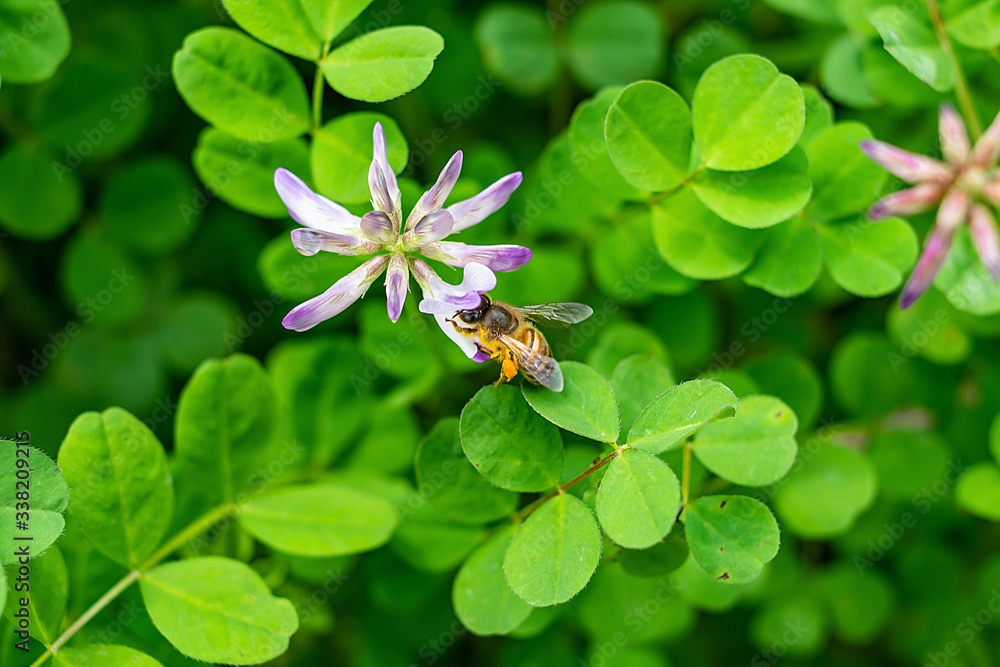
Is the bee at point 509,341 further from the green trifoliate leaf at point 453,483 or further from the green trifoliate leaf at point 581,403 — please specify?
the green trifoliate leaf at point 453,483

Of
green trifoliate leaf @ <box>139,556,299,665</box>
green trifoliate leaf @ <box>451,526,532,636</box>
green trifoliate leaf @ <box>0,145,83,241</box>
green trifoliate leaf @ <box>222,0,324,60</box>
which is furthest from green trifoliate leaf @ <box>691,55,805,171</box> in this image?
green trifoliate leaf @ <box>0,145,83,241</box>

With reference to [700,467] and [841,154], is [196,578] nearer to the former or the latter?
[700,467]

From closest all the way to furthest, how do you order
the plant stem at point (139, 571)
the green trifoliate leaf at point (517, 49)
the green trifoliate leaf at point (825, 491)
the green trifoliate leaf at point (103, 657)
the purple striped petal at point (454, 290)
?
the purple striped petal at point (454, 290) → the green trifoliate leaf at point (103, 657) → the plant stem at point (139, 571) → the green trifoliate leaf at point (825, 491) → the green trifoliate leaf at point (517, 49)

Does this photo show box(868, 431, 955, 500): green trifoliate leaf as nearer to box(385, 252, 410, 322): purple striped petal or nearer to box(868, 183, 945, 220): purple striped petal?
box(868, 183, 945, 220): purple striped petal

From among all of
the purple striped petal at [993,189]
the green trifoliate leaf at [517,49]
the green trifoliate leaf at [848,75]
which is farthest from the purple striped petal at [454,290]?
the green trifoliate leaf at [517,49]

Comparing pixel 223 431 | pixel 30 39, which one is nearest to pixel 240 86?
pixel 30 39

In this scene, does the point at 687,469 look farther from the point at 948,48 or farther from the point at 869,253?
the point at 948,48
